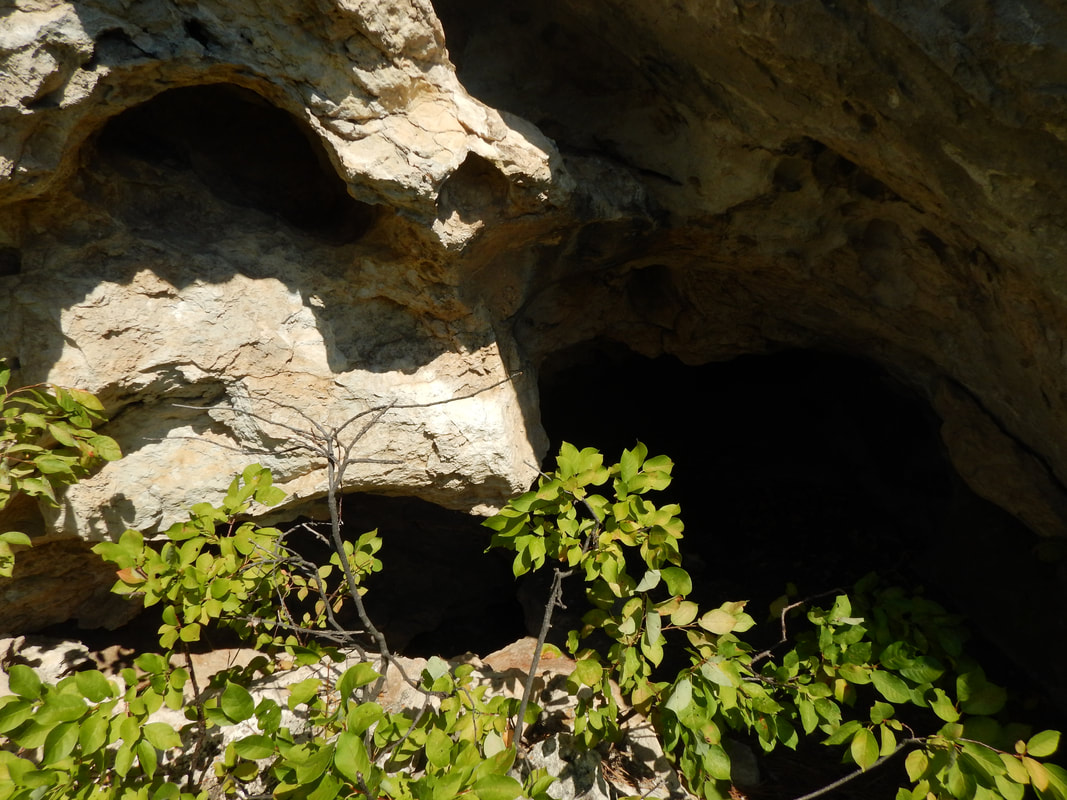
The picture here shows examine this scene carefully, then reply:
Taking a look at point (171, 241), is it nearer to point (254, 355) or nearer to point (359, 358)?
point (254, 355)

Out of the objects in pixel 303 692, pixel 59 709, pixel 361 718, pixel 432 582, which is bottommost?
pixel 432 582

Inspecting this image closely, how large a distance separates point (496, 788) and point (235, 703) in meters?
0.66

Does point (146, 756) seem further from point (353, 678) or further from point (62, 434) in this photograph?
point (62, 434)

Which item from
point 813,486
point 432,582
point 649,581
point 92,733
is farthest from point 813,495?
point 92,733

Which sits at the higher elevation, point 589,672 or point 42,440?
point 589,672

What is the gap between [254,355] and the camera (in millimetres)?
2617

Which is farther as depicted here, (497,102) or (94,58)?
(497,102)

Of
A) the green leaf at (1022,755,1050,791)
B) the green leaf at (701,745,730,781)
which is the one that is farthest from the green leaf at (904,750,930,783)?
the green leaf at (701,745,730,781)

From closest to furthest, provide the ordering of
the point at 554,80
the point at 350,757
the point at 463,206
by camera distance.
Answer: the point at 350,757, the point at 463,206, the point at 554,80

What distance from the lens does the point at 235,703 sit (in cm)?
167

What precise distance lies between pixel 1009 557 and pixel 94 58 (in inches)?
181

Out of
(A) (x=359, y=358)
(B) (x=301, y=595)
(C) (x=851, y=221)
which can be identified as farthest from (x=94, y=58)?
(C) (x=851, y=221)

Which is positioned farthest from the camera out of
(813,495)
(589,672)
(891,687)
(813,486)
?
(813,486)

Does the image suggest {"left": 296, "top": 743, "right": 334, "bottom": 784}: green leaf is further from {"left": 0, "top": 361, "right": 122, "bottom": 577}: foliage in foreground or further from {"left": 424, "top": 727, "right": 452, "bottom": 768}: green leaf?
{"left": 0, "top": 361, "right": 122, "bottom": 577}: foliage in foreground
